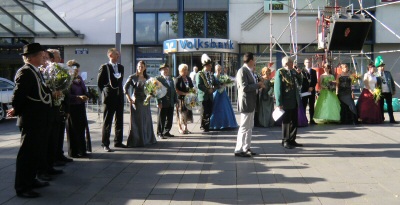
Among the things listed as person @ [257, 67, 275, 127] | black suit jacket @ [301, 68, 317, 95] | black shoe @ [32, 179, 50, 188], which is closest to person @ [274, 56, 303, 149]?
person @ [257, 67, 275, 127]

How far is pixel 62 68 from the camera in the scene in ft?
21.6

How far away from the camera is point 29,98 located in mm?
5578

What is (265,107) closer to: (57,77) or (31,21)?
(57,77)

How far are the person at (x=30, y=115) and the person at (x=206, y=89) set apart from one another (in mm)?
6105

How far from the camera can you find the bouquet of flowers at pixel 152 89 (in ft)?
30.6

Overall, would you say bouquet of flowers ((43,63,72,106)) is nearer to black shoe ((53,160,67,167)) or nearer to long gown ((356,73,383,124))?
black shoe ((53,160,67,167))

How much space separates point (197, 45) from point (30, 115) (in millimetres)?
18007

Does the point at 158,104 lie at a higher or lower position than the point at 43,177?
higher

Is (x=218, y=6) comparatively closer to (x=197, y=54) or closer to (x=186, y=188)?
(x=197, y=54)

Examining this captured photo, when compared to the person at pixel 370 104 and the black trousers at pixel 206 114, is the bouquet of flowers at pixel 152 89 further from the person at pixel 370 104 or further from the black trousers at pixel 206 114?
the person at pixel 370 104

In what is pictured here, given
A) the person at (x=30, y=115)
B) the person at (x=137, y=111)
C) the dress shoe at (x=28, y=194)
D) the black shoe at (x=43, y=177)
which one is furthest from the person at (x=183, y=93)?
the dress shoe at (x=28, y=194)

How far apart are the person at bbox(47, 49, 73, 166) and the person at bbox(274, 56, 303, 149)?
13.4 ft

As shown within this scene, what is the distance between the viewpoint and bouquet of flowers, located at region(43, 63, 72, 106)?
20.9ft

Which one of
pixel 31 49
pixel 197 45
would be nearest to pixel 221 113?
pixel 31 49
